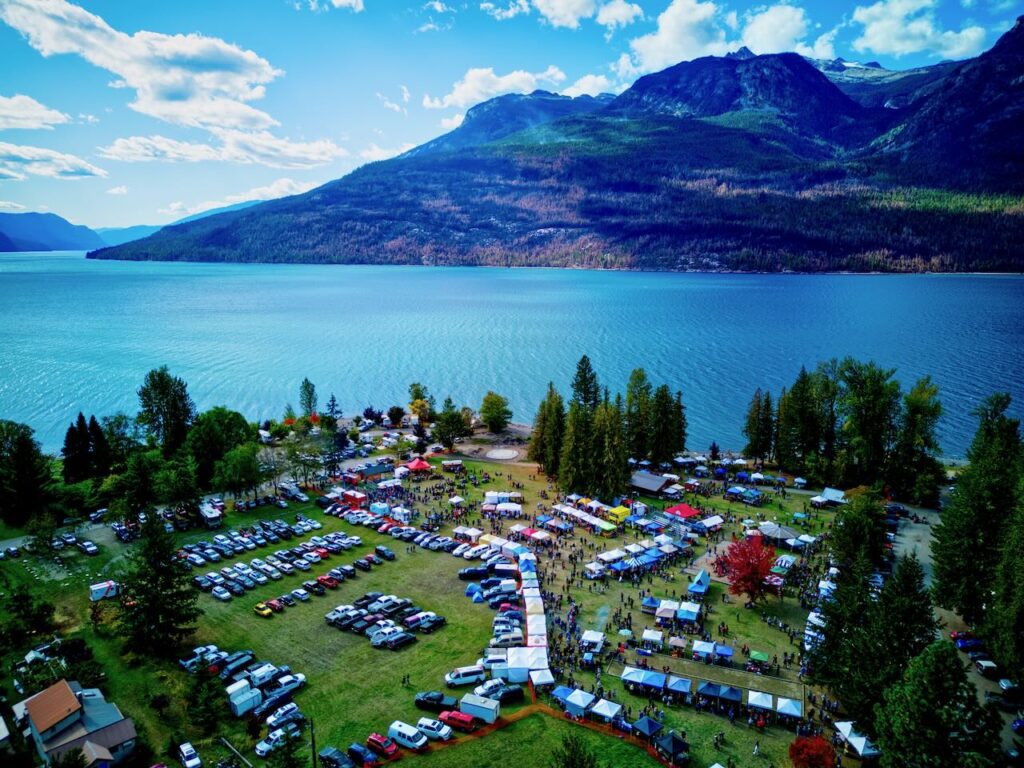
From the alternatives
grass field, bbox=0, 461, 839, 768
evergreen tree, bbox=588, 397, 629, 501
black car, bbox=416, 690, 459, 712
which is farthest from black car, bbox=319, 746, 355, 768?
evergreen tree, bbox=588, 397, 629, 501

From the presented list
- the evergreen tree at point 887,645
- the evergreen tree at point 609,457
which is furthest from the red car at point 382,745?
the evergreen tree at point 609,457

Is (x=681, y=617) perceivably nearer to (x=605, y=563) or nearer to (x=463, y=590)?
(x=605, y=563)

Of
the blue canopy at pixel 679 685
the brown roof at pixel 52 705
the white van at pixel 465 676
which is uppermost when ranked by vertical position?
the brown roof at pixel 52 705

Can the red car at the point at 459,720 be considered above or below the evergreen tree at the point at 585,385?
below

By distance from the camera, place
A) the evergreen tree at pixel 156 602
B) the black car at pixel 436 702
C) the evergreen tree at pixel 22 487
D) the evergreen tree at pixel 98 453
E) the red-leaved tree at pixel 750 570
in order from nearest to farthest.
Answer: the black car at pixel 436 702
the evergreen tree at pixel 156 602
the red-leaved tree at pixel 750 570
the evergreen tree at pixel 22 487
the evergreen tree at pixel 98 453

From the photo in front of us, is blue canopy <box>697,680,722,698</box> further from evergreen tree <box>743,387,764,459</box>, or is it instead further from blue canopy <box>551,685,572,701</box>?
evergreen tree <box>743,387,764,459</box>

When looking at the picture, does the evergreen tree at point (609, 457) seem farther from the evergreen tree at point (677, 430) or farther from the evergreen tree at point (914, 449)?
the evergreen tree at point (914, 449)

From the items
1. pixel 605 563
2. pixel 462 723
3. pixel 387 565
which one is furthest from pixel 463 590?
pixel 462 723
